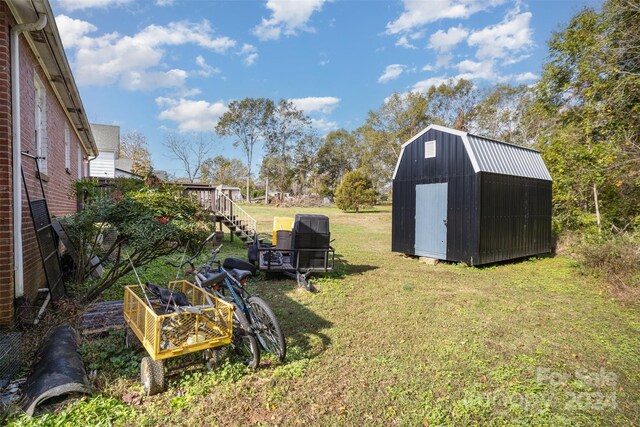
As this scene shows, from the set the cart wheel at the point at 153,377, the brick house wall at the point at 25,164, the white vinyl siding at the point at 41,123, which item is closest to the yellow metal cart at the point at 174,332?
the cart wheel at the point at 153,377

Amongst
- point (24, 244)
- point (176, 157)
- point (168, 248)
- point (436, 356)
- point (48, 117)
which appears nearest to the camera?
point (436, 356)

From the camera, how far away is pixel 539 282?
23.0 feet

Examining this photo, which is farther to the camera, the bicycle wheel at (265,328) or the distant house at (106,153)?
the distant house at (106,153)

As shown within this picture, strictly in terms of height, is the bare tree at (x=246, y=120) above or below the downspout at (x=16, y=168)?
above

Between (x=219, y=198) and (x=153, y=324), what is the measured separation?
11.3 metres

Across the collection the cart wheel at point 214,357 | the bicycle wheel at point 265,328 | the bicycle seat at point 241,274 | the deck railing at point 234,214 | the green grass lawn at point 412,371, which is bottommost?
the green grass lawn at point 412,371

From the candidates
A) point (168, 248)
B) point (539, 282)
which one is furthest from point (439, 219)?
point (168, 248)

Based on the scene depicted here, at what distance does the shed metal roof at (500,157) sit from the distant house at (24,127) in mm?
8126

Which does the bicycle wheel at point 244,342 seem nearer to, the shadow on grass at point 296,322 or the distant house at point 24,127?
the shadow on grass at point 296,322

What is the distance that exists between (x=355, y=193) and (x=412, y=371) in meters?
28.1

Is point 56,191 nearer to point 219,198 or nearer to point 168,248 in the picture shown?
point 168,248

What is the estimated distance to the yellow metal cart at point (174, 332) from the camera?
2.62 m

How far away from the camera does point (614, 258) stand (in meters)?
6.49

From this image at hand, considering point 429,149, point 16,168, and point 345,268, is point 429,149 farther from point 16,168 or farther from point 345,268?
point 16,168
